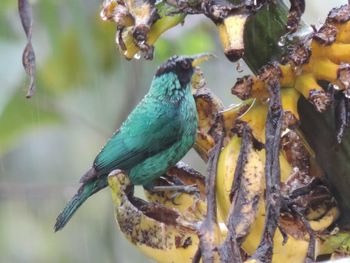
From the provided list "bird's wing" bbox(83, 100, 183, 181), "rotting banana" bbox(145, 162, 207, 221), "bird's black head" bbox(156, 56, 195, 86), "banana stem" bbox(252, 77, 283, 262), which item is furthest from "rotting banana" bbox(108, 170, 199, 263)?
"bird's wing" bbox(83, 100, 183, 181)

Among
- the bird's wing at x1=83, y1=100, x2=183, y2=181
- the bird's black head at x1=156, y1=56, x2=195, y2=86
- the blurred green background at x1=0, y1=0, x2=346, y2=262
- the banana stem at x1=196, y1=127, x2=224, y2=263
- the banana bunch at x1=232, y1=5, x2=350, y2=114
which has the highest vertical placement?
the banana bunch at x1=232, y1=5, x2=350, y2=114

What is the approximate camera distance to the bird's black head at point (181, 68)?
5.70 ft

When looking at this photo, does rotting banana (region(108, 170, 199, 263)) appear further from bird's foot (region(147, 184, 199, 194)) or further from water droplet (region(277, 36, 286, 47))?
water droplet (region(277, 36, 286, 47))

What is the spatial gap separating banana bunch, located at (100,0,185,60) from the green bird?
0.63m

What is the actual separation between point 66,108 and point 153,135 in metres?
1.32

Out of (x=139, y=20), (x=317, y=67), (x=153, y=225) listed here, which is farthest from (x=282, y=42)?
(x=153, y=225)

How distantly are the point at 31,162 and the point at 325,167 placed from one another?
3233mm

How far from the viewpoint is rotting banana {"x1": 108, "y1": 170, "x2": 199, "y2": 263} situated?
3.91 ft

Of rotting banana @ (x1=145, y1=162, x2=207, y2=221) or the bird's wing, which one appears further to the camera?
the bird's wing

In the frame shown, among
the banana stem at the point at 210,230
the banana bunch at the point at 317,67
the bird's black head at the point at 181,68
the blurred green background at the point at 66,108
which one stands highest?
the banana bunch at the point at 317,67

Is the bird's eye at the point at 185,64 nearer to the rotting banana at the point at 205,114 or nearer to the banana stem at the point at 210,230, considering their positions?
the rotting banana at the point at 205,114

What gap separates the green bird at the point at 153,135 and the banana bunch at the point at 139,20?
0.63 meters

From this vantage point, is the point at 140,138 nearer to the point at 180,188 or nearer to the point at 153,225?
the point at 180,188

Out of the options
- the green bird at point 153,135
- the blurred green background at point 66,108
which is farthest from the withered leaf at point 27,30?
the blurred green background at point 66,108
